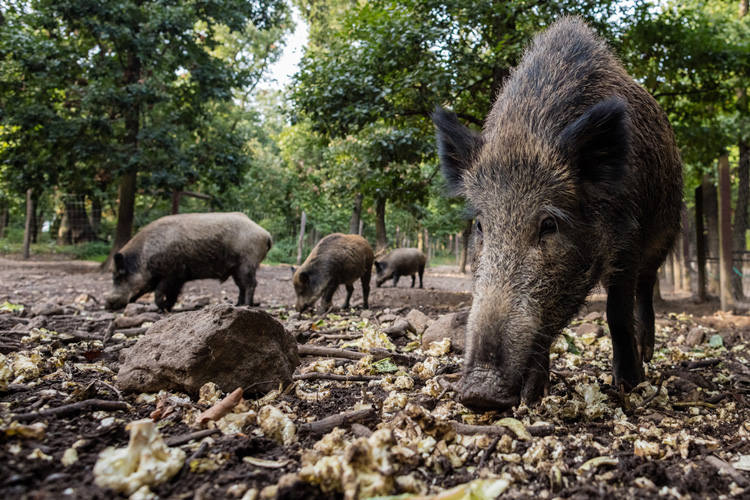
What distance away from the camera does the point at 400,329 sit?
4.80 meters

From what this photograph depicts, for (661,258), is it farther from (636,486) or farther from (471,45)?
(471,45)

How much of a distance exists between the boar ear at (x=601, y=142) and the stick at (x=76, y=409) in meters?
2.72

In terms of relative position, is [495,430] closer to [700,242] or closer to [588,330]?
[588,330]

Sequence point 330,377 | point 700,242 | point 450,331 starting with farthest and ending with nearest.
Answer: point 700,242 → point 450,331 → point 330,377

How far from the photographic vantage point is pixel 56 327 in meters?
4.59

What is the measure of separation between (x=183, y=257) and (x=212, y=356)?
238 inches

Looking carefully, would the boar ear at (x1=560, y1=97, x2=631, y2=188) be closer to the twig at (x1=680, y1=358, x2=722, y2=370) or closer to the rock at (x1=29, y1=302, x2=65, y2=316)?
the twig at (x1=680, y1=358, x2=722, y2=370)

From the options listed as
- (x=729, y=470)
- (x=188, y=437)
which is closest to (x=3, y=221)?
(x=188, y=437)

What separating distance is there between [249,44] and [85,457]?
30.4 meters

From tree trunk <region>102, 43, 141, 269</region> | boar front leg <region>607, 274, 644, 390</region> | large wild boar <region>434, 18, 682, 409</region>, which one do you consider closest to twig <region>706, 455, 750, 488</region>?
large wild boar <region>434, 18, 682, 409</region>

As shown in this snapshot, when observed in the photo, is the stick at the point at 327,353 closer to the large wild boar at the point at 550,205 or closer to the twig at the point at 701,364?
the large wild boar at the point at 550,205

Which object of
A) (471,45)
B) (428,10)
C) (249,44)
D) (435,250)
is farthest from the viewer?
(435,250)

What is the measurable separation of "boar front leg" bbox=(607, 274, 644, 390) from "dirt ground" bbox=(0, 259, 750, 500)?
0.45 feet

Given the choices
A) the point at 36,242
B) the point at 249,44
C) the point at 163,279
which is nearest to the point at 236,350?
A: the point at 163,279
